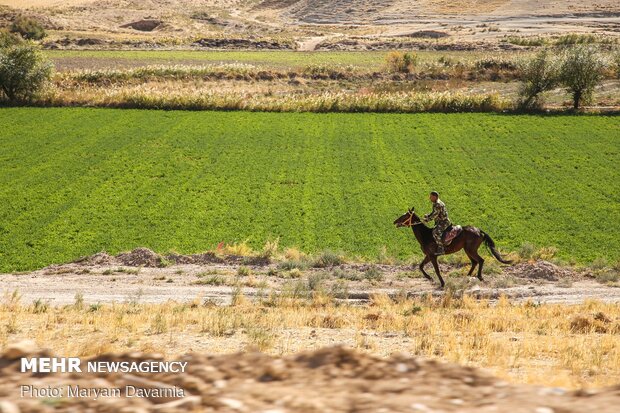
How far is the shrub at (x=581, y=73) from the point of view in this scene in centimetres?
6359

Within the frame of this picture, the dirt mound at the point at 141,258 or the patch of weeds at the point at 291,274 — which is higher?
the dirt mound at the point at 141,258

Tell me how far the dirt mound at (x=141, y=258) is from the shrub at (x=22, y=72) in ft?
137

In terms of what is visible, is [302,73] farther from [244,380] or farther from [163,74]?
[244,380]

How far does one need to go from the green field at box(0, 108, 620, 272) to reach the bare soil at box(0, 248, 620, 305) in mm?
2267

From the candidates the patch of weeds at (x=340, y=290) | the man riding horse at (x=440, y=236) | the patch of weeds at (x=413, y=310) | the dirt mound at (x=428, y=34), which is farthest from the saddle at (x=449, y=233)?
the dirt mound at (x=428, y=34)

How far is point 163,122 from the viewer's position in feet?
194

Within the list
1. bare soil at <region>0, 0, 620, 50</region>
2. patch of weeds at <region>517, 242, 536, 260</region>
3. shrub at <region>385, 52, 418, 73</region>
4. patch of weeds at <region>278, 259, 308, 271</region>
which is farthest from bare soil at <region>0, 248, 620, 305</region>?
bare soil at <region>0, 0, 620, 50</region>

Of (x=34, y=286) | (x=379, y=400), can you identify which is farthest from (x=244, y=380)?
(x=34, y=286)

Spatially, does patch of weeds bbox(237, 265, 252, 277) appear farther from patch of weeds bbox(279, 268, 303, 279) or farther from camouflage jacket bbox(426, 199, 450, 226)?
camouflage jacket bbox(426, 199, 450, 226)

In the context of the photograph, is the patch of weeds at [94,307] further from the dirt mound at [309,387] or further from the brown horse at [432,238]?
the brown horse at [432,238]

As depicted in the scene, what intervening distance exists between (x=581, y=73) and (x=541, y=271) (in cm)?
4199

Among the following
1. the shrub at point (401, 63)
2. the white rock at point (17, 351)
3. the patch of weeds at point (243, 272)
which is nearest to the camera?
the white rock at point (17, 351)

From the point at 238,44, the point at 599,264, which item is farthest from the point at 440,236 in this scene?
the point at 238,44

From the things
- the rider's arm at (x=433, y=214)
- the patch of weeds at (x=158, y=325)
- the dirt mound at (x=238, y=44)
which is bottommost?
the patch of weeds at (x=158, y=325)
